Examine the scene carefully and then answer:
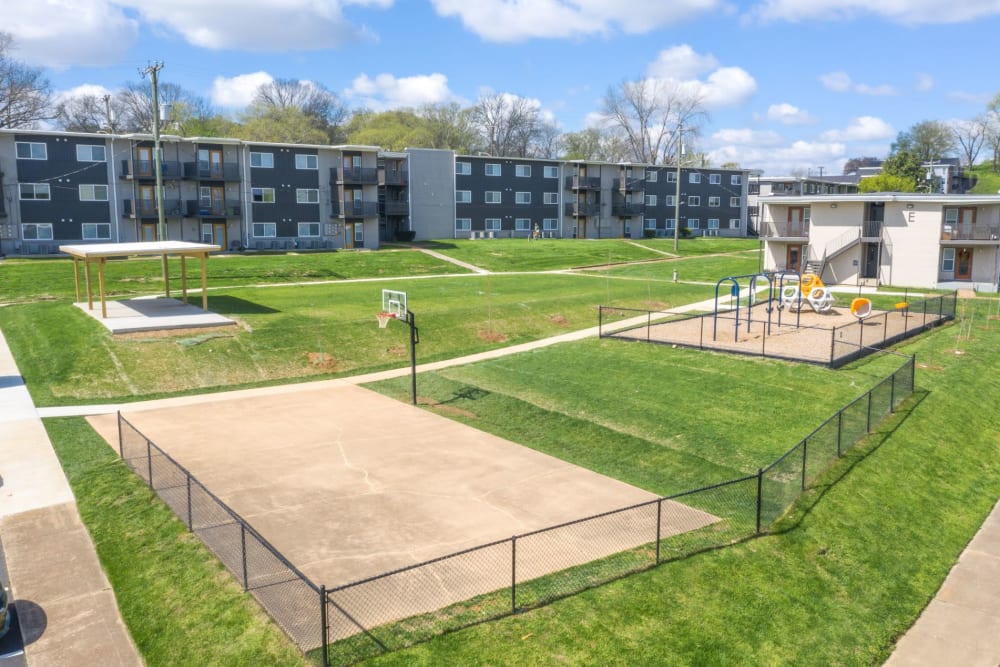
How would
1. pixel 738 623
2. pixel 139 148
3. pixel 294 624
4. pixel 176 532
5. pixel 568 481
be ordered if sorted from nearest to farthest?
1. pixel 294 624
2. pixel 738 623
3. pixel 176 532
4. pixel 568 481
5. pixel 139 148

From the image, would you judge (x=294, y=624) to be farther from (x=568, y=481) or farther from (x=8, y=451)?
(x=8, y=451)

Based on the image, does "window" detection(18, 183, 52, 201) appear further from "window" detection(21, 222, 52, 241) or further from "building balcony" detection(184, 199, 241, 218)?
"building balcony" detection(184, 199, 241, 218)

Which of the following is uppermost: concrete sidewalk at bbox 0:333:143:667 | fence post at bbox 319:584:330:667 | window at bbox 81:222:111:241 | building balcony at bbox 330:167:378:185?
building balcony at bbox 330:167:378:185

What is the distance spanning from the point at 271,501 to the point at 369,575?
4.44 meters

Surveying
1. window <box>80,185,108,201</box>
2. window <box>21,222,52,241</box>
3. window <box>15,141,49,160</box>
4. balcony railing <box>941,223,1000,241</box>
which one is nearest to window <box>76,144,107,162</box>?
window <box>80,185,108,201</box>

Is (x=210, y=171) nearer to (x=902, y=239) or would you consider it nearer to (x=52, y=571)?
(x=902, y=239)

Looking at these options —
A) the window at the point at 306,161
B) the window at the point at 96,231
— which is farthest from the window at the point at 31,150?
the window at the point at 306,161

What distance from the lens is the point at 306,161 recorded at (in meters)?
65.7

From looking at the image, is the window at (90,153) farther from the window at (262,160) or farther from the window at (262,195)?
Result: the window at (262,195)

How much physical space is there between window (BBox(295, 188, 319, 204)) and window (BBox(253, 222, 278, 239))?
2.94 meters

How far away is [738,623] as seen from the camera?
41.6 feet

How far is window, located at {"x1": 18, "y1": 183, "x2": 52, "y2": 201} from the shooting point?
5553 centimetres

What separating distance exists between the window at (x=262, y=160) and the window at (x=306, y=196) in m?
3.00

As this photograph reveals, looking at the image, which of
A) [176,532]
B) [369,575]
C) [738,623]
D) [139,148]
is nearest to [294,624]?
[369,575]
